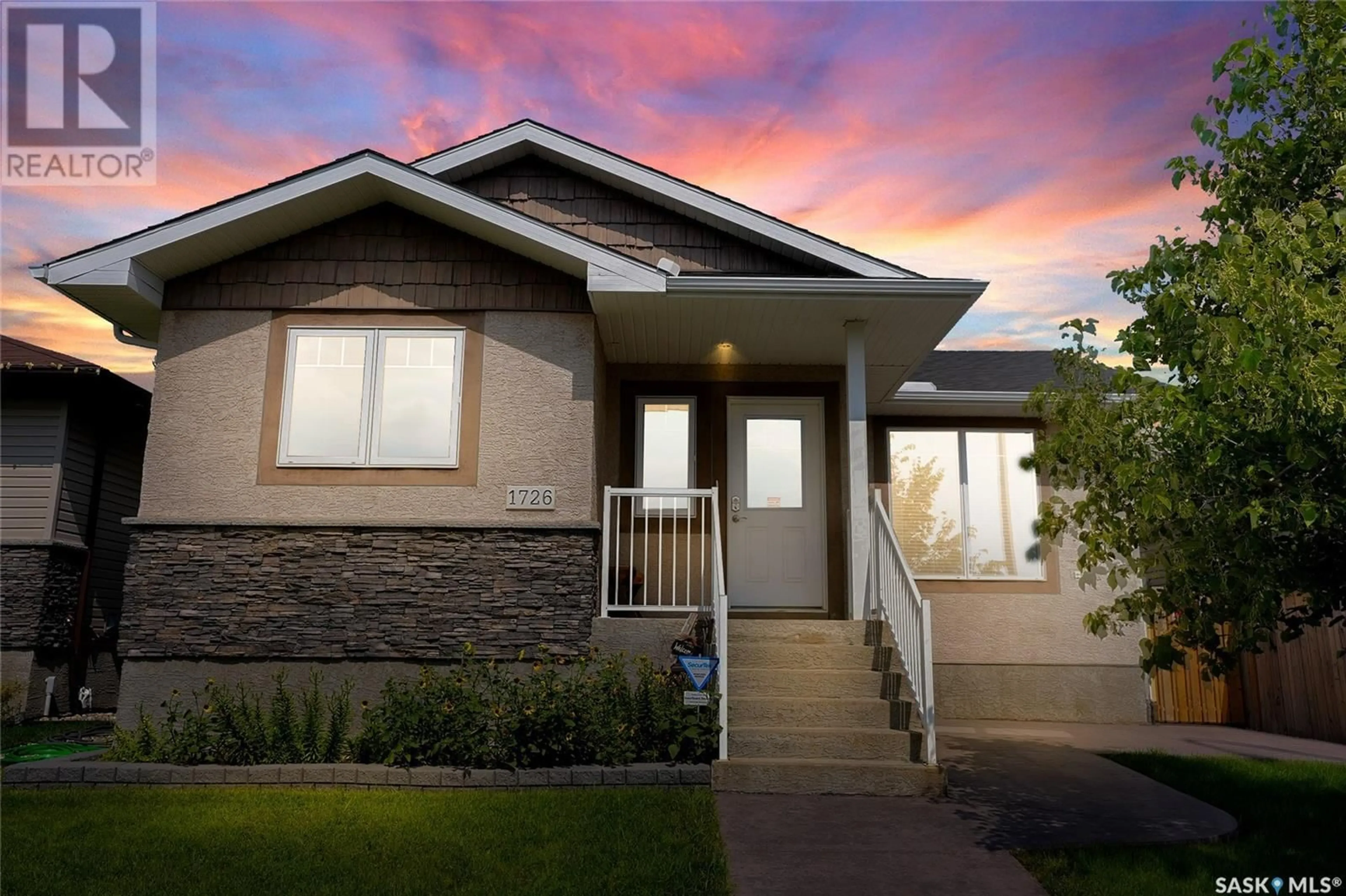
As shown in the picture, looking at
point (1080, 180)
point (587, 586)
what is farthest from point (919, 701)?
point (1080, 180)

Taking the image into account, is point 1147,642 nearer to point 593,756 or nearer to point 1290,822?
point 1290,822

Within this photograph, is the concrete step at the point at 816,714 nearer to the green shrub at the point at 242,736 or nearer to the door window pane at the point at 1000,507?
the green shrub at the point at 242,736

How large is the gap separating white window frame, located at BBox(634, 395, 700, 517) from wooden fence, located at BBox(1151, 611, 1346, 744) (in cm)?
473

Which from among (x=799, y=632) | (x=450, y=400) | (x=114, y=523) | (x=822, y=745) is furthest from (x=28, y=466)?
(x=822, y=745)

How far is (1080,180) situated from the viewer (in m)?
12.3

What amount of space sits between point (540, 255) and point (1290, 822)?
267 inches

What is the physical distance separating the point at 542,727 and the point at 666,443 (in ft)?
13.6

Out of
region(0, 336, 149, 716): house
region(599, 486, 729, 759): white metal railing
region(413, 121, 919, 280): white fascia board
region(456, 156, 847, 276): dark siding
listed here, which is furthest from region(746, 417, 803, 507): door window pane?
region(0, 336, 149, 716): house

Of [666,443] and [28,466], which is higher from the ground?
[666,443]

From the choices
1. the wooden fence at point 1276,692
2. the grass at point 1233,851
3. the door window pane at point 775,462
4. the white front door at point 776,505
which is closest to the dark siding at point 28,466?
the white front door at point 776,505

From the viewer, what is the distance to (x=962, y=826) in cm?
541

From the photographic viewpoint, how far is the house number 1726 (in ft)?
25.7

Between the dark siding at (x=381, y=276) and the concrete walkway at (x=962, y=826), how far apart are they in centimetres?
465

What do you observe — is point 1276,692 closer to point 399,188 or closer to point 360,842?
point 360,842
